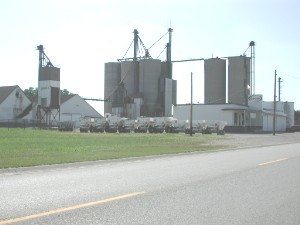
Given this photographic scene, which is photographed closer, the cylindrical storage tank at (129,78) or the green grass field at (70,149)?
the green grass field at (70,149)

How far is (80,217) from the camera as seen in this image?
768cm

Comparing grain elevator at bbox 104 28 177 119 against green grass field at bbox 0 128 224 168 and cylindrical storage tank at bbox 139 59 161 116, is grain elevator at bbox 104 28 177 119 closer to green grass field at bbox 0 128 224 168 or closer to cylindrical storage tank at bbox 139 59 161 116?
cylindrical storage tank at bbox 139 59 161 116

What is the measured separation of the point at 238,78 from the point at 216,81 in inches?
178

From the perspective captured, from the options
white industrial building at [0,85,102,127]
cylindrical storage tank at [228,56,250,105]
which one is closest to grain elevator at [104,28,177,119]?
→ white industrial building at [0,85,102,127]

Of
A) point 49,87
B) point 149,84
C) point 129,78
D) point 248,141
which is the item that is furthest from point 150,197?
point 129,78

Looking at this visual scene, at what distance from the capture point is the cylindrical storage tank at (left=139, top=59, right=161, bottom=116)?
8988 centimetres

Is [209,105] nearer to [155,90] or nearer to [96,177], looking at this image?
[155,90]

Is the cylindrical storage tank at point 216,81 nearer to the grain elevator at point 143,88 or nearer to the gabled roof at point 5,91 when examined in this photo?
the grain elevator at point 143,88

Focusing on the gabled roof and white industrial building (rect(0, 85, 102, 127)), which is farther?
the gabled roof

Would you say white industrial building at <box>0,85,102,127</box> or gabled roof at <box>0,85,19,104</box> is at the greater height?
gabled roof at <box>0,85,19,104</box>

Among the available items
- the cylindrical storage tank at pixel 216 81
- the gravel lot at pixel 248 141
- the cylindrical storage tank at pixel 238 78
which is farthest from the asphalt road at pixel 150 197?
the cylindrical storage tank at pixel 216 81

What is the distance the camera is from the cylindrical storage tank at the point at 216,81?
297 feet

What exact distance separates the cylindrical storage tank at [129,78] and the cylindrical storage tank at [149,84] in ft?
7.06

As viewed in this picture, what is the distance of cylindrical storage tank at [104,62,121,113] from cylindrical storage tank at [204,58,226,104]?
18.8 m
